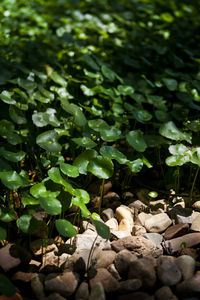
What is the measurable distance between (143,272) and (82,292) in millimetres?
191

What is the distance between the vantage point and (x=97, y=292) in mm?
1000

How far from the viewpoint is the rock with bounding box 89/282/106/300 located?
3.24 ft

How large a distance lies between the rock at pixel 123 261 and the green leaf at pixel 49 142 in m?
0.45

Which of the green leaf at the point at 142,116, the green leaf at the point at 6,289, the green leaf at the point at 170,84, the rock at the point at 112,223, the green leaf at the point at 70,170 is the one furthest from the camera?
the green leaf at the point at 170,84

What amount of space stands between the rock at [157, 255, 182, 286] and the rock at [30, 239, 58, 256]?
0.37m

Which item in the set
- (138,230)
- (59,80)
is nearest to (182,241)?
(138,230)

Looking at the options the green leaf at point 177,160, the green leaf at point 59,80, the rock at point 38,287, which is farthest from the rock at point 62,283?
the green leaf at point 59,80

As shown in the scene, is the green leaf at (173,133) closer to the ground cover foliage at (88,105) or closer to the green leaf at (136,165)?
the ground cover foliage at (88,105)

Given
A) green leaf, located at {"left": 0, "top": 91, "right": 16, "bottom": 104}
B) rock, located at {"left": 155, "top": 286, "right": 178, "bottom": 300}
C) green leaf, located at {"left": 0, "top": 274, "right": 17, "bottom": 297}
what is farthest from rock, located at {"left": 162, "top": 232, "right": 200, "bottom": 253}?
green leaf, located at {"left": 0, "top": 91, "right": 16, "bottom": 104}

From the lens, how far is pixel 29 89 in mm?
1624

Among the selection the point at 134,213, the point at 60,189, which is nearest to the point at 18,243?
the point at 60,189

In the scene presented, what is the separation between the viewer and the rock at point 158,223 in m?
1.35

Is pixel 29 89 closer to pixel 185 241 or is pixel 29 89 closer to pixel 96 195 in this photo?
pixel 96 195

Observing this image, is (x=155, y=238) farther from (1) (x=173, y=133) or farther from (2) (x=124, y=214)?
(1) (x=173, y=133)
